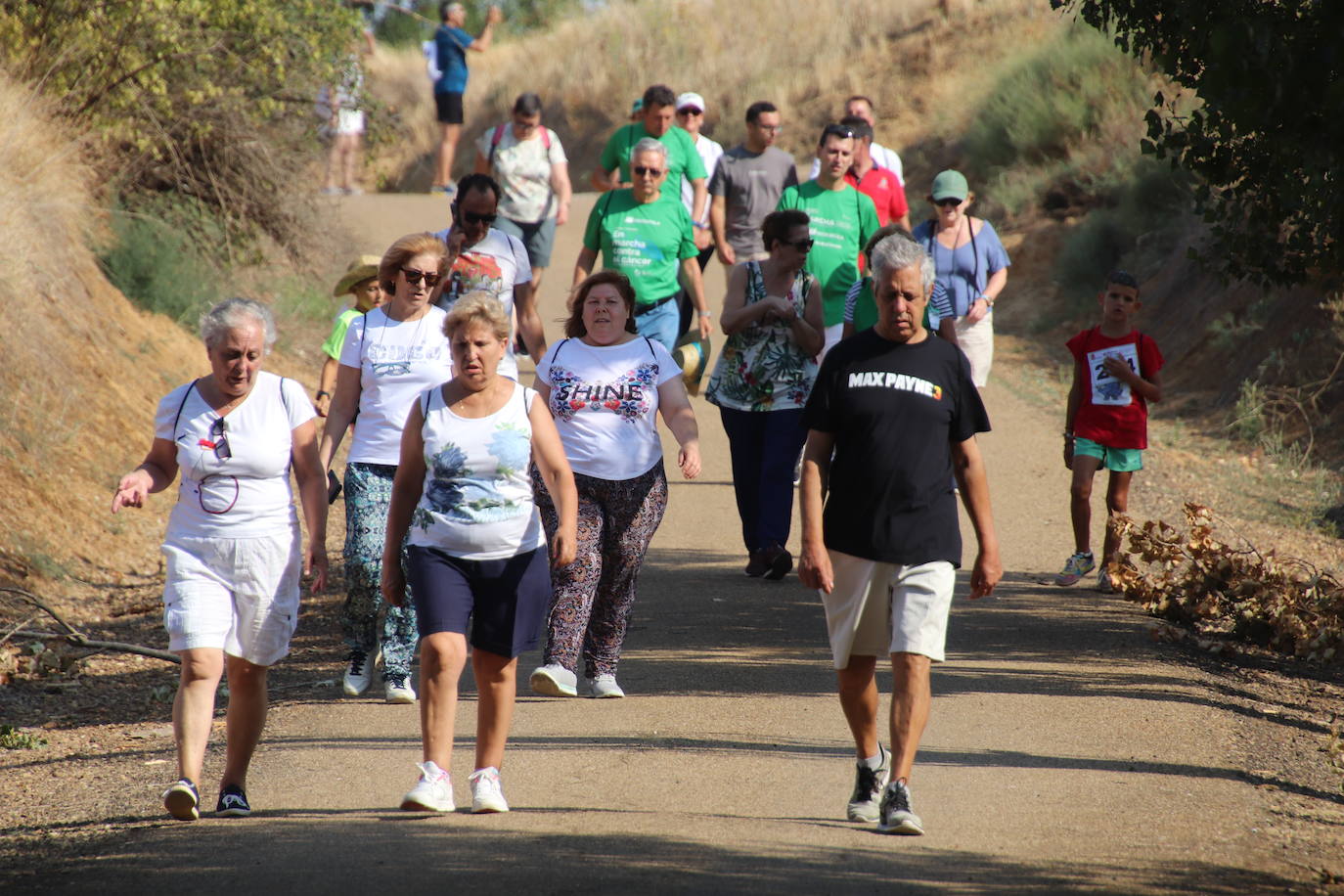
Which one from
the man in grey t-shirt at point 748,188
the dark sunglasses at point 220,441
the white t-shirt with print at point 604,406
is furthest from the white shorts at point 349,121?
the dark sunglasses at point 220,441

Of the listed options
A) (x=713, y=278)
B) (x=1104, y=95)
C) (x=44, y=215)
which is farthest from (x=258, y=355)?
(x=1104, y=95)

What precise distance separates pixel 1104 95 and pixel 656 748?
1869cm

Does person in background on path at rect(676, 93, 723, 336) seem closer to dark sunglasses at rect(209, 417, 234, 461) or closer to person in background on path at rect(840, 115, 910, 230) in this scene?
person in background on path at rect(840, 115, 910, 230)

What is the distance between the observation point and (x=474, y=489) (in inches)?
201

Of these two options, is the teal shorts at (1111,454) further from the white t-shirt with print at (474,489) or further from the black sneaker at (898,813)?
the white t-shirt with print at (474,489)

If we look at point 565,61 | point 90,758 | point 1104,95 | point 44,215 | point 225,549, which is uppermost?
point 565,61

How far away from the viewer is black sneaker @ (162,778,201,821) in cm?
497

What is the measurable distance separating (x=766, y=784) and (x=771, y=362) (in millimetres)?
3394

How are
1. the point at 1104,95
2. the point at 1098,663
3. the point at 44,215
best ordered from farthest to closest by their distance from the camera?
the point at 1104,95 < the point at 44,215 < the point at 1098,663

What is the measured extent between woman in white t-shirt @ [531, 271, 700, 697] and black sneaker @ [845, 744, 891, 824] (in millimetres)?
1714

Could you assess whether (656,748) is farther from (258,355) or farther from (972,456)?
(258,355)

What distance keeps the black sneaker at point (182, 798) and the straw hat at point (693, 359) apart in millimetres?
3729

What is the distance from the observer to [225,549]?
Answer: 5.07 m

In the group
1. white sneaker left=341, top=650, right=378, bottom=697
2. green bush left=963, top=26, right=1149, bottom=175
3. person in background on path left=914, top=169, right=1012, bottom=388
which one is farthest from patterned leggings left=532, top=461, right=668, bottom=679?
green bush left=963, top=26, right=1149, bottom=175
